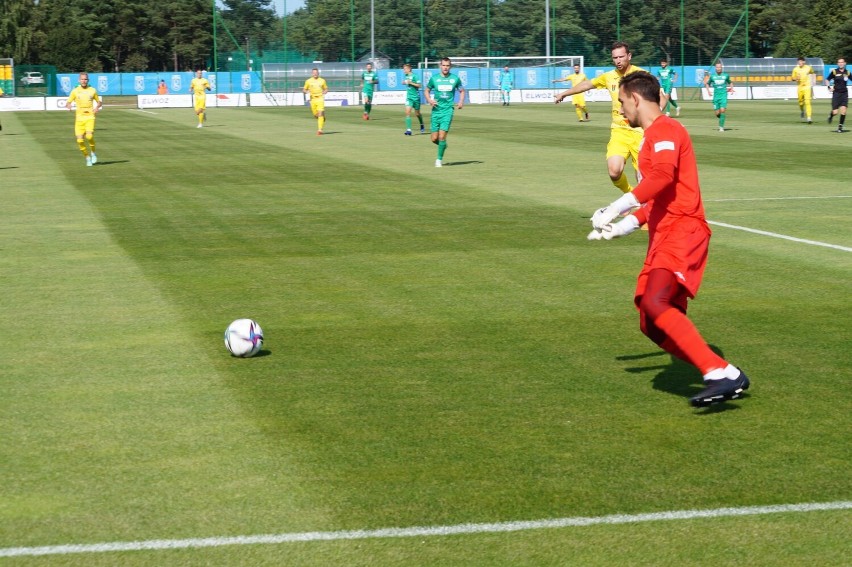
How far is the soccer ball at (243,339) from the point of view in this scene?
837 cm

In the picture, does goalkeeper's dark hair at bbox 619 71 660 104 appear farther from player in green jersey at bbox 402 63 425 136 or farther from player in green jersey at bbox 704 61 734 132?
player in green jersey at bbox 402 63 425 136

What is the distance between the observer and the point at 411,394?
24.2 ft

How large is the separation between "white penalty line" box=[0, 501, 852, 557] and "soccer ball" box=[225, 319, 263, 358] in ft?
11.2

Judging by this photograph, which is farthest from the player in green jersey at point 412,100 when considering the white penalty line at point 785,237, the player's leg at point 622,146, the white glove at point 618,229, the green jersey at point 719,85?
the white glove at point 618,229

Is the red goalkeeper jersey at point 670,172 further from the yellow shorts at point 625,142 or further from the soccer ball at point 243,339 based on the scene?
the yellow shorts at point 625,142

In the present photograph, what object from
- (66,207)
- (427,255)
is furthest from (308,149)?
(427,255)

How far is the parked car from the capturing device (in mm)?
74850

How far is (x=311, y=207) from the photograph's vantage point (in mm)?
18188

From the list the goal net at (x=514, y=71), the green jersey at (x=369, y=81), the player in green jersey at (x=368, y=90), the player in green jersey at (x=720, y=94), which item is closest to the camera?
the player in green jersey at (x=720, y=94)

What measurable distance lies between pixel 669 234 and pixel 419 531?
8.60ft

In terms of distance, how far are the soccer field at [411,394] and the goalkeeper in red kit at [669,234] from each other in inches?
13.0

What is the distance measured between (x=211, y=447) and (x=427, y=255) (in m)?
7.18

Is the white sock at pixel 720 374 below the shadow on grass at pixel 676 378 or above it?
above

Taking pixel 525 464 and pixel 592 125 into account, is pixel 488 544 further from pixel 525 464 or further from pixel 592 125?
pixel 592 125
